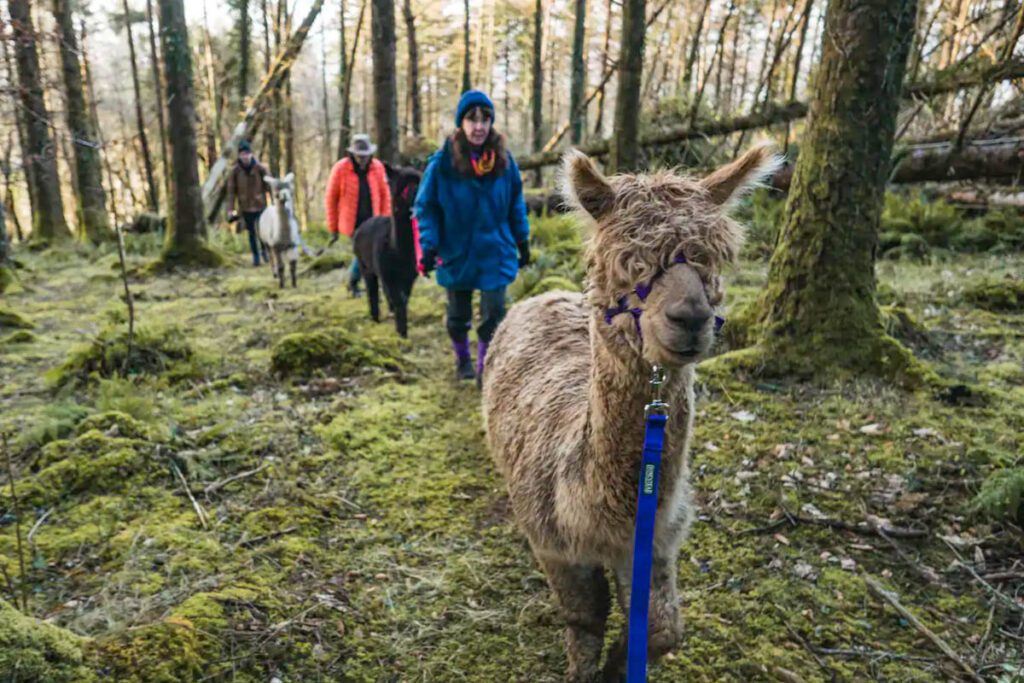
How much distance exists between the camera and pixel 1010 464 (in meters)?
3.47

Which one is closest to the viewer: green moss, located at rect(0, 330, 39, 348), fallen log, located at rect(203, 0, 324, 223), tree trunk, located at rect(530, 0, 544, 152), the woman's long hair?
the woman's long hair

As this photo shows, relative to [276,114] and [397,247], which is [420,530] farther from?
[276,114]

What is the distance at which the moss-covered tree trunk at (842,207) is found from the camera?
14.5ft

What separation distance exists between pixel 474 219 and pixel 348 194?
3994mm

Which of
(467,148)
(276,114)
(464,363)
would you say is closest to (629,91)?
(467,148)

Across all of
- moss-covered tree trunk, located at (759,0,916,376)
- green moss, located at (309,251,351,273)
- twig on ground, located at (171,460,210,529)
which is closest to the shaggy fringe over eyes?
twig on ground, located at (171,460,210,529)

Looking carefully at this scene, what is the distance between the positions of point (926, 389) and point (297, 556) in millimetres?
4526

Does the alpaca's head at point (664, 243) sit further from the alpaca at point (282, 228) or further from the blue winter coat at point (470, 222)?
the alpaca at point (282, 228)

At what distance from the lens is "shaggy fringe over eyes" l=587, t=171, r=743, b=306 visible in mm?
1932

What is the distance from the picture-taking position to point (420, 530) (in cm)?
370

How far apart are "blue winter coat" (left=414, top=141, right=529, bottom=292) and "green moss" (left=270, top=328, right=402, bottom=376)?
1.20m

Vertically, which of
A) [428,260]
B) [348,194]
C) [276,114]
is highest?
[276,114]

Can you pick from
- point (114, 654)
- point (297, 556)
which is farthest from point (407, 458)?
point (114, 654)

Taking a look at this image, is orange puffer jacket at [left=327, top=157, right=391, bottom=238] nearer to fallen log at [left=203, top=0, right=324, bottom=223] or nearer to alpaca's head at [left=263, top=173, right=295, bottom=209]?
alpaca's head at [left=263, top=173, right=295, bottom=209]
